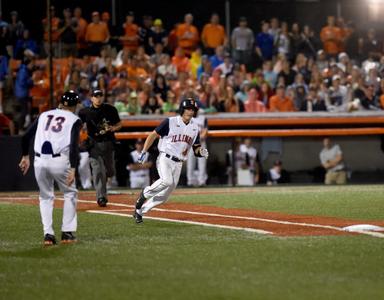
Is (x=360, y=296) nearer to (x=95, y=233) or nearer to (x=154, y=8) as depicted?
(x=95, y=233)

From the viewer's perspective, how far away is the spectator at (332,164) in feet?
74.4

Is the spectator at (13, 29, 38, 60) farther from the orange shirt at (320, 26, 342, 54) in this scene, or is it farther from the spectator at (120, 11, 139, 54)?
the orange shirt at (320, 26, 342, 54)

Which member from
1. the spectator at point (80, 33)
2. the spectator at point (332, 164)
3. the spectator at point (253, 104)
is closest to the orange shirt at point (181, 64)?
the spectator at point (253, 104)

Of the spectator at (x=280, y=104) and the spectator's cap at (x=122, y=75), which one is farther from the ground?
the spectator's cap at (x=122, y=75)

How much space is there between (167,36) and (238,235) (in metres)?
14.4

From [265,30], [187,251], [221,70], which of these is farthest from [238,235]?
[265,30]

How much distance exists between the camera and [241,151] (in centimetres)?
2259

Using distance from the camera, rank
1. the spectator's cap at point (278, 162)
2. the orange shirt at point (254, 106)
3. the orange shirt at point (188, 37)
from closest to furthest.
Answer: the orange shirt at point (254, 106) → the spectator's cap at point (278, 162) → the orange shirt at point (188, 37)

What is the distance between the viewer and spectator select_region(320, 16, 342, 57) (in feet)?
83.7

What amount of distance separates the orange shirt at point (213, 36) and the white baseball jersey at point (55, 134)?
49.3ft

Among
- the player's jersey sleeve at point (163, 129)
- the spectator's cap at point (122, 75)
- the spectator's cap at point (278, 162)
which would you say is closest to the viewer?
the player's jersey sleeve at point (163, 129)

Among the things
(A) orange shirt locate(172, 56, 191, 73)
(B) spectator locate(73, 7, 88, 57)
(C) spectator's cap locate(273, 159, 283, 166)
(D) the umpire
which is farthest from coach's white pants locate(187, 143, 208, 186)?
(D) the umpire

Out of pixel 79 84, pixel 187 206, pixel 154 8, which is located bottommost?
pixel 187 206

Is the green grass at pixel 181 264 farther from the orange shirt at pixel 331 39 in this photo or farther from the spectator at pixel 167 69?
the orange shirt at pixel 331 39
